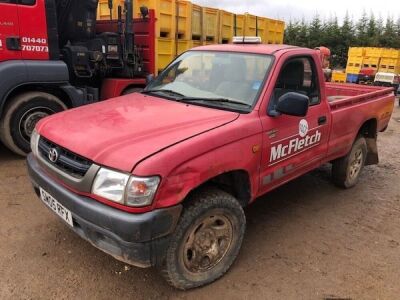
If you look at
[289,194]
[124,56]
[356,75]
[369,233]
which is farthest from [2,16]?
[356,75]

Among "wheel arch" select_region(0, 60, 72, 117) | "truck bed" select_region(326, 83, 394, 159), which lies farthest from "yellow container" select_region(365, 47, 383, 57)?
"wheel arch" select_region(0, 60, 72, 117)

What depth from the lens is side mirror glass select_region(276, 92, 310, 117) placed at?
316cm

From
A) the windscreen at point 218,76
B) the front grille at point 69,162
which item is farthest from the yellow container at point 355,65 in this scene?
the front grille at point 69,162

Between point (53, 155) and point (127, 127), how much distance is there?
22.9 inches

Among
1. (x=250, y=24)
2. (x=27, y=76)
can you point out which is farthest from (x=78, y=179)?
(x=250, y=24)

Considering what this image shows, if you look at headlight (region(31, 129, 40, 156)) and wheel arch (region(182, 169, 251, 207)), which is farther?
headlight (region(31, 129, 40, 156))

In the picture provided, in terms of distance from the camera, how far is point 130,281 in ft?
9.98

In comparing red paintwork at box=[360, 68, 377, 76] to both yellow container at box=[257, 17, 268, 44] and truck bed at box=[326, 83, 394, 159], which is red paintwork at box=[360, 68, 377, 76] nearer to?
yellow container at box=[257, 17, 268, 44]

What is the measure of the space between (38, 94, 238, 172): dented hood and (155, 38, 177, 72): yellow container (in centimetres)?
425

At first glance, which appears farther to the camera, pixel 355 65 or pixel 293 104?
pixel 355 65

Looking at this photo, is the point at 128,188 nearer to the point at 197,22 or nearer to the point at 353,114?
the point at 353,114

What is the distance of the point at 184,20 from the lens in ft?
26.6

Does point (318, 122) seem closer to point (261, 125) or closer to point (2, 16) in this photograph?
point (261, 125)

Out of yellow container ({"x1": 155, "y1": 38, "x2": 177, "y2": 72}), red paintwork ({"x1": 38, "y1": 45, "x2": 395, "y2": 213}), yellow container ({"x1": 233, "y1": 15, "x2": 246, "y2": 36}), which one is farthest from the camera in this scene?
yellow container ({"x1": 233, "y1": 15, "x2": 246, "y2": 36})
